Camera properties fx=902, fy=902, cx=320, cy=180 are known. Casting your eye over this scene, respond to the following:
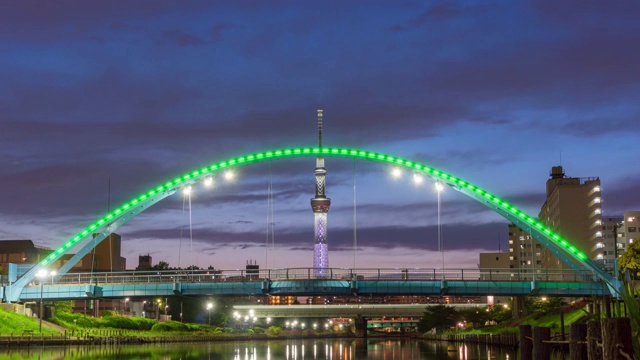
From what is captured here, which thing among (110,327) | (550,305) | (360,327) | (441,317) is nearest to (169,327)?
(110,327)

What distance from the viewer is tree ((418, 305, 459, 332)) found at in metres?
171

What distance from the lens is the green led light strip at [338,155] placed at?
86750 millimetres

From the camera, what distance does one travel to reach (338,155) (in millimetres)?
90250

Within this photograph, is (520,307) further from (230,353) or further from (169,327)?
(230,353)

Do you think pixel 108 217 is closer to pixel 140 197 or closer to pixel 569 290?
pixel 140 197

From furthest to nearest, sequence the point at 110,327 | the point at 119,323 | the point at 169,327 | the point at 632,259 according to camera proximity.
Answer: the point at 169,327
the point at 119,323
the point at 110,327
the point at 632,259

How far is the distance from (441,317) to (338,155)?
290 ft

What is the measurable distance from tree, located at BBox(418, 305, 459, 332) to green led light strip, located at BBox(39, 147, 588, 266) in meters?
84.6

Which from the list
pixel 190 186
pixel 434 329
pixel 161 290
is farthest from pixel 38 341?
pixel 434 329

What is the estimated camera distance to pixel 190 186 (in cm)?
8888

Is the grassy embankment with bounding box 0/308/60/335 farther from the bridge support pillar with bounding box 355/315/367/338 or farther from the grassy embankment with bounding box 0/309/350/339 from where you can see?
the bridge support pillar with bounding box 355/315/367/338

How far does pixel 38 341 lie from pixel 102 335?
21933mm

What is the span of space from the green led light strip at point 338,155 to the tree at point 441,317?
84.6 m

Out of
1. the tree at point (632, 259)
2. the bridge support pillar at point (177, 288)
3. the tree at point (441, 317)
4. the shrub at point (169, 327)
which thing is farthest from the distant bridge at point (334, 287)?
the tree at point (441, 317)
